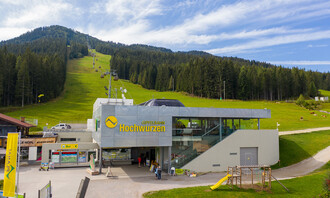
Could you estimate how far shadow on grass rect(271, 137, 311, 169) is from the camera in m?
29.1

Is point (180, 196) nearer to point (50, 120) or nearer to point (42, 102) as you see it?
point (50, 120)

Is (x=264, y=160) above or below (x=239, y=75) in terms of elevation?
below

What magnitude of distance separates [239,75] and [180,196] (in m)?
88.6

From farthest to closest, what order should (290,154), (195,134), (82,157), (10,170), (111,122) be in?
1. (290,154)
2. (82,157)
3. (195,134)
4. (111,122)
5. (10,170)

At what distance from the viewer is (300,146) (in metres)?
32.1

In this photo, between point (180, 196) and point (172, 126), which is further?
point (172, 126)

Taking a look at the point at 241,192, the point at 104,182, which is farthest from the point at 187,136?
the point at 104,182

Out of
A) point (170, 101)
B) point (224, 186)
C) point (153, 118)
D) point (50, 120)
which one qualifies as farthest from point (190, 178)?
point (50, 120)

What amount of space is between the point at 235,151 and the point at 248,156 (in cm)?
204

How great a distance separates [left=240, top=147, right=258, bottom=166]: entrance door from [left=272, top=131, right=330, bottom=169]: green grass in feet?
9.17

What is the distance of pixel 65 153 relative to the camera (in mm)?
28234

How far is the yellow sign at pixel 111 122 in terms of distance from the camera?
22359mm

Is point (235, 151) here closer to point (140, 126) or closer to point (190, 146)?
point (190, 146)

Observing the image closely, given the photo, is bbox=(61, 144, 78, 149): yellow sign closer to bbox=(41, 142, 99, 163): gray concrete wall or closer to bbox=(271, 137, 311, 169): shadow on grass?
bbox=(41, 142, 99, 163): gray concrete wall
